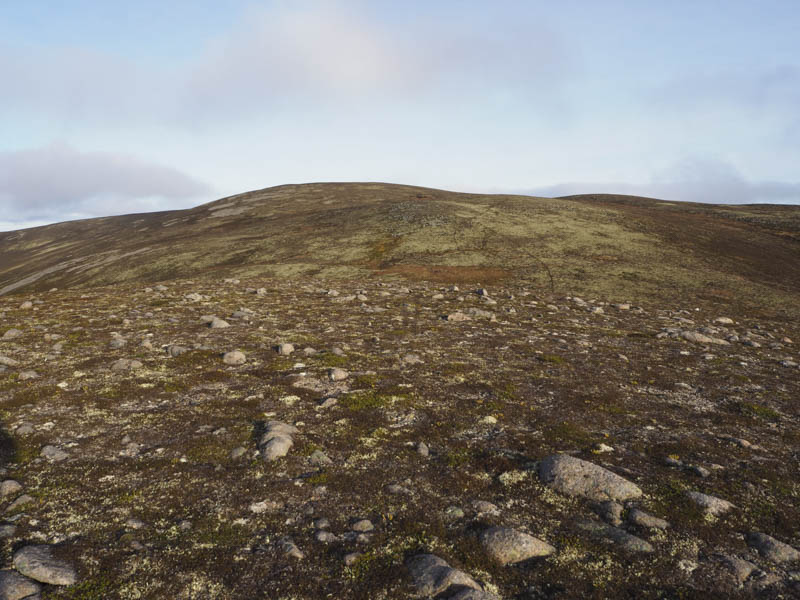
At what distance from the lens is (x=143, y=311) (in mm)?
19109

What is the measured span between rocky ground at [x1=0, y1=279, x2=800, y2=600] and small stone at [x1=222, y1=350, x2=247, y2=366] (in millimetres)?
41

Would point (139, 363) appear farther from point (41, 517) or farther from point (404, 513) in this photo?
point (404, 513)

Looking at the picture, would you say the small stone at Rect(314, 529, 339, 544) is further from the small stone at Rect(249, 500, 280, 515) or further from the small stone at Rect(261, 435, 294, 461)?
the small stone at Rect(261, 435, 294, 461)

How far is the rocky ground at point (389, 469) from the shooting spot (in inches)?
191

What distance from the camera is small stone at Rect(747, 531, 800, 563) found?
16.8 ft

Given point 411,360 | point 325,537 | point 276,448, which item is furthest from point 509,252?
point 325,537

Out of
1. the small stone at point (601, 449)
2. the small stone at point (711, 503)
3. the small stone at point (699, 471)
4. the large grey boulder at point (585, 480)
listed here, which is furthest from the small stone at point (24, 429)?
the small stone at point (699, 471)

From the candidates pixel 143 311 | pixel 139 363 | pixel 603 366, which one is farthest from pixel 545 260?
pixel 139 363

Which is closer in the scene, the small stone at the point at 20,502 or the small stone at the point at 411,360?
the small stone at the point at 20,502

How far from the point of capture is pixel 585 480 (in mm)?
6559

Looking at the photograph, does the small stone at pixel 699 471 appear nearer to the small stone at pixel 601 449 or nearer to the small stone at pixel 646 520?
the small stone at pixel 601 449

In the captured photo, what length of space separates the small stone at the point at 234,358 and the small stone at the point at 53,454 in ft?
16.4

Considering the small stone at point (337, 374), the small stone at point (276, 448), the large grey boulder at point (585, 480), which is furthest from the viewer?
the small stone at point (337, 374)

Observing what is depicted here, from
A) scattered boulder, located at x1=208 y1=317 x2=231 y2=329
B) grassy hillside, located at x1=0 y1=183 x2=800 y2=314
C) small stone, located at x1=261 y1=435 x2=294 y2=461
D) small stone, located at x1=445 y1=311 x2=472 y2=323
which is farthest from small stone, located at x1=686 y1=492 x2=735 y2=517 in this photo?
grassy hillside, located at x1=0 y1=183 x2=800 y2=314
